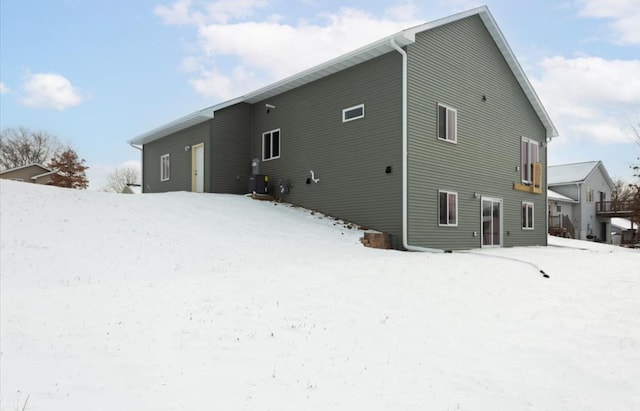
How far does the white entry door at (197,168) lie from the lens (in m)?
17.3

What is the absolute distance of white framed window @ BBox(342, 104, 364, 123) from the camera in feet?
44.7

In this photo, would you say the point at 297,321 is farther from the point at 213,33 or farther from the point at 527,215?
the point at 527,215

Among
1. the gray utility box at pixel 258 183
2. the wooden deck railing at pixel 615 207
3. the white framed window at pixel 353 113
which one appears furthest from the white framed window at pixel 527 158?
the wooden deck railing at pixel 615 207

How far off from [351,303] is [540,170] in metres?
15.5

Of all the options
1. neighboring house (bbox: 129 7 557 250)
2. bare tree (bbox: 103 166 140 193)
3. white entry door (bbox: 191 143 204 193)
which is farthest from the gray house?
bare tree (bbox: 103 166 140 193)

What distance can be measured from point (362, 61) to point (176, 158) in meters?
9.65

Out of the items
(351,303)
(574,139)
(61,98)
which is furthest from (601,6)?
(61,98)

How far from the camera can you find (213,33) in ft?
54.8

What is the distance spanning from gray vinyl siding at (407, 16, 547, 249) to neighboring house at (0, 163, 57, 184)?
3027cm

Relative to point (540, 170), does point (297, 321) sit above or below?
below

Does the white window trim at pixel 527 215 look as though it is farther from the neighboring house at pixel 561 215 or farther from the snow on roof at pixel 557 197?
the snow on roof at pixel 557 197

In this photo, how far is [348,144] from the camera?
1391 centimetres

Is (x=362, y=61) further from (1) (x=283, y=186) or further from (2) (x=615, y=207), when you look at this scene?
(2) (x=615, y=207)

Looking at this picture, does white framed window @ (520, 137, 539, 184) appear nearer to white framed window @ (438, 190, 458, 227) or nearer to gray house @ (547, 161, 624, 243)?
white framed window @ (438, 190, 458, 227)
